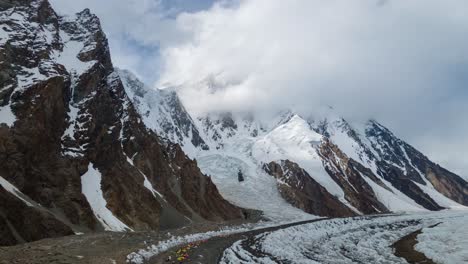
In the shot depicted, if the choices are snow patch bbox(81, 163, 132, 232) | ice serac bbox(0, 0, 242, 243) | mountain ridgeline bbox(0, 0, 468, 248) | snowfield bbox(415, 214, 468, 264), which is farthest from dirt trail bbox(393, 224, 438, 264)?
snow patch bbox(81, 163, 132, 232)

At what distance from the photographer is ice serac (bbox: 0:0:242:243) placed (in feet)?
223

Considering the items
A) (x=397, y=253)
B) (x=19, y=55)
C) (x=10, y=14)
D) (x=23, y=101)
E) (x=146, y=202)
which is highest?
(x=10, y=14)

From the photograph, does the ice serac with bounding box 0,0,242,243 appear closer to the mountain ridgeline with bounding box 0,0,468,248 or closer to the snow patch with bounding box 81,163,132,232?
the mountain ridgeline with bounding box 0,0,468,248

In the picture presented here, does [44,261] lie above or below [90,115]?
below

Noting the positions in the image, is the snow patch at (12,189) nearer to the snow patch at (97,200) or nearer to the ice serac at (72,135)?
the ice serac at (72,135)

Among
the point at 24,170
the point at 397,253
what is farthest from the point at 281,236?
the point at 24,170

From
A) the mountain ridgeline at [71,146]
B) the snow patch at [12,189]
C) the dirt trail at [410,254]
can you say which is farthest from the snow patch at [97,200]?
the dirt trail at [410,254]

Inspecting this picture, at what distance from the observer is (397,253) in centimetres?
4009

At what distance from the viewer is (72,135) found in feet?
278

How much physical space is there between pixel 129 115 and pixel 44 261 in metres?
83.5

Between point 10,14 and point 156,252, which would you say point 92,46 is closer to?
point 10,14

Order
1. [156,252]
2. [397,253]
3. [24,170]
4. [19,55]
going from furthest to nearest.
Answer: [19,55], [24,170], [397,253], [156,252]

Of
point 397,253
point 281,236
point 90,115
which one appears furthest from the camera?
point 90,115

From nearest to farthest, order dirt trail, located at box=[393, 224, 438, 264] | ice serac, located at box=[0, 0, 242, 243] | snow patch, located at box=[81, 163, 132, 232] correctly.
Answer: dirt trail, located at box=[393, 224, 438, 264]
ice serac, located at box=[0, 0, 242, 243]
snow patch, located at box=[81, 163, 132, 232]
